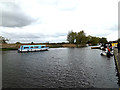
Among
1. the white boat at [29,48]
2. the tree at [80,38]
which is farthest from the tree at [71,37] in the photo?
the white boat at [29,48]

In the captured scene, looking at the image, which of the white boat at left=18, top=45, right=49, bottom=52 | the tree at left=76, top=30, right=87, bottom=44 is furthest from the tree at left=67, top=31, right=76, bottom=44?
the white boat at left=18, top=45, right=49, bottom=52

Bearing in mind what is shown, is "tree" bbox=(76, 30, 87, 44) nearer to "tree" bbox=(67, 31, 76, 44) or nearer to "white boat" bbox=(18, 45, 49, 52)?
"tree" bbox=(67, 31, 76, 44)

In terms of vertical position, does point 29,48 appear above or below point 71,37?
below

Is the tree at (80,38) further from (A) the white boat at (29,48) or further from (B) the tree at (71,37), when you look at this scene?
(A) the white boat at (29,48)

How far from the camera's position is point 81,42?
139125 millimetres

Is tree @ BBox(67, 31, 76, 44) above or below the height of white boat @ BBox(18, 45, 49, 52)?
above

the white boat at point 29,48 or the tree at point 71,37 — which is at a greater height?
the tree at point 71,37

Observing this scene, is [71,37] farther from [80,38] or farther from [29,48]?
[29,48]

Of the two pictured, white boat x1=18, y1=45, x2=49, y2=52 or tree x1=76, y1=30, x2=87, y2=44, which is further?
tree x1=76, y1=30, x2=87, y2=44

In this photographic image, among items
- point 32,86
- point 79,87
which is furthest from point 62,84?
point 32,86

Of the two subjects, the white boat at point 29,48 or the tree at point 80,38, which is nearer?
the white boat at point 29,48

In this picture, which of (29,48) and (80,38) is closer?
(29,48)

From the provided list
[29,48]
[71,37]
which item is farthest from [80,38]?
[29,48]

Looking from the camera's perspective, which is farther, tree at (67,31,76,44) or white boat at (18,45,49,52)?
tree at (67,31,76,44)
